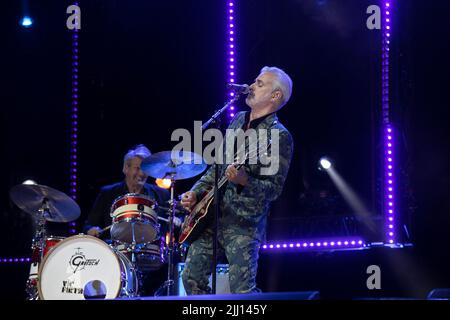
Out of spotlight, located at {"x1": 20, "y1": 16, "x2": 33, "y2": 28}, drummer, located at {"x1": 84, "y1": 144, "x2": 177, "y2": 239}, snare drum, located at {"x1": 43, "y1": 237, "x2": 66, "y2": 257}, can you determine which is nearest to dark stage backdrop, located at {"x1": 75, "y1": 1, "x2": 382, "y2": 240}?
drummer, located at {"x1": 84, "y1": 144, "x2": 177, "y2": 239}

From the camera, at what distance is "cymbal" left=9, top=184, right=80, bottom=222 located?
5570 millimetres

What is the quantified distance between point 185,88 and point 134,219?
6.60ft

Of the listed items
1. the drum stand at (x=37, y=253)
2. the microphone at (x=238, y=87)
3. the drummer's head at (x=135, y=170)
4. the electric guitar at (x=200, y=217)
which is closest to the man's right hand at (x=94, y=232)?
the drum stand at (x=37, y=253)

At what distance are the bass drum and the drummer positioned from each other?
1213mm

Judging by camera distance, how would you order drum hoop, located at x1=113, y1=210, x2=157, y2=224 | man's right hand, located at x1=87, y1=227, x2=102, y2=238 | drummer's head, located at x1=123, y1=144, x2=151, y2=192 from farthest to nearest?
drummer's head, located at x1=123, y1=144, x2=151, y2=192
man's right hand, located at x1=87, y1=227, x2=102, y2=238
drum hoop, located at x1=113, y1=210, x2=157, y2=224

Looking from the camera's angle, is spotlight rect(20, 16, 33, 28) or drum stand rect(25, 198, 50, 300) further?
spotlight rect(20, 16, 33, 28)

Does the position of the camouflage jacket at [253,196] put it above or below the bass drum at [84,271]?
above

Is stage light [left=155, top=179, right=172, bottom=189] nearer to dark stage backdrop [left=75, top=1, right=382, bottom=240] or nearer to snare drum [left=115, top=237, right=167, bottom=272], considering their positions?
dark stage backdrop [left=75, top=1, right=382, bottom=240]

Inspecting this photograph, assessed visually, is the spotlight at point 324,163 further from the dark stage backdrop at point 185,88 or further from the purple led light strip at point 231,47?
the purple led light strip at point 231,47

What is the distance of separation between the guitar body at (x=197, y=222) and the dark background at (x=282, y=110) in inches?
67.7

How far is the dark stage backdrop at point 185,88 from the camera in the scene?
19.2 ft

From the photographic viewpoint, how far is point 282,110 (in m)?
6.13

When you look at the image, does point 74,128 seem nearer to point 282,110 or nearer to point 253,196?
point 282,110
